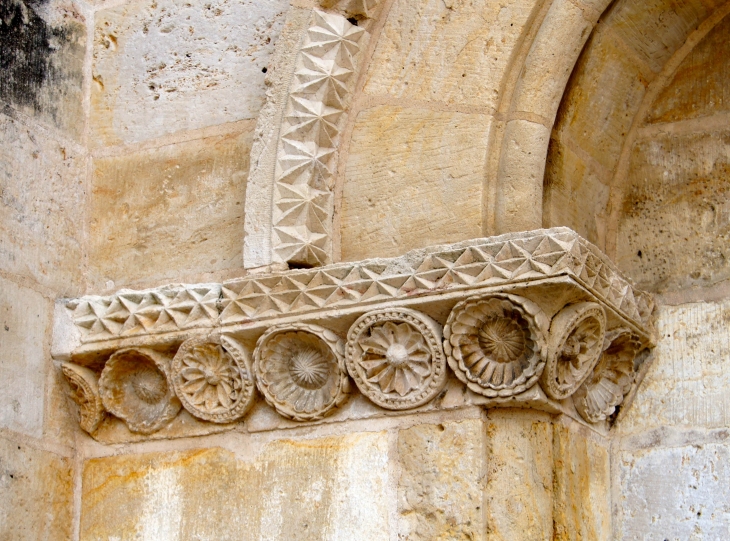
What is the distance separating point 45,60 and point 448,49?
1273 millimetres

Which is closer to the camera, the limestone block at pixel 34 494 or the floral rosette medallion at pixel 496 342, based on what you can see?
the floral rosette medallion at pixel 496 342

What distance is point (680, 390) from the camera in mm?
3078

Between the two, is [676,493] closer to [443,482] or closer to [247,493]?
[443,482]

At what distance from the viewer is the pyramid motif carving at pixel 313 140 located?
10.1 ft

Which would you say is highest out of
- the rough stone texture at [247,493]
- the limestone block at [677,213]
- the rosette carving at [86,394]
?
the limestone block at [677,213]

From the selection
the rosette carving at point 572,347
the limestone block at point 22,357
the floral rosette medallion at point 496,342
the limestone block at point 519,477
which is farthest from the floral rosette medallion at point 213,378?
the rosette carving at point 572,347

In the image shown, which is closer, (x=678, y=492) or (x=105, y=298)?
(x=678, y=492)

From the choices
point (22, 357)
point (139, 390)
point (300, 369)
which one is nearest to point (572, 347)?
point (300, 369)

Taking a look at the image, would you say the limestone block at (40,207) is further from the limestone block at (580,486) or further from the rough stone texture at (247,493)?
the limestone block at (580,486)

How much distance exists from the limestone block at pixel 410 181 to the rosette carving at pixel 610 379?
0.50m

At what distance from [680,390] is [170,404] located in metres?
1.41

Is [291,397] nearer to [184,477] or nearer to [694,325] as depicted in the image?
[184,477]

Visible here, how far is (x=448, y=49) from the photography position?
3088 millimetres

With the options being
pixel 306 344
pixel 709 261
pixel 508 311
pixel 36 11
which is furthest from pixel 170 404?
pixel 709 261
